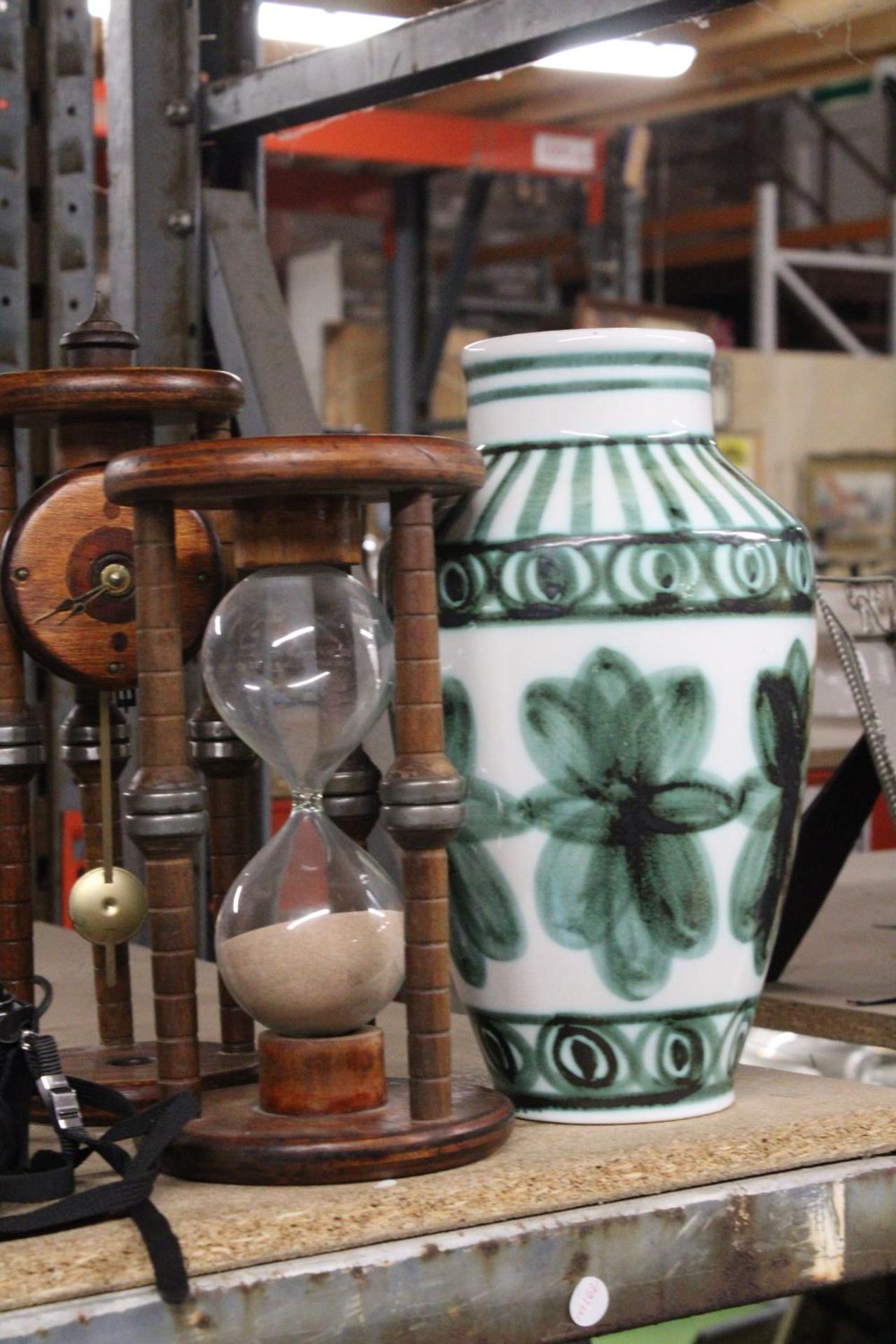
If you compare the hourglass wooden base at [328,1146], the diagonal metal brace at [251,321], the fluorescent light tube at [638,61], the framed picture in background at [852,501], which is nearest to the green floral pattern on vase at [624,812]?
the hourglass wooden base at [328,1146]

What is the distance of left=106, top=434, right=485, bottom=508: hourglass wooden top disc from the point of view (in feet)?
2.63

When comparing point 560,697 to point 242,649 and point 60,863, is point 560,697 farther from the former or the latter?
point 60,863

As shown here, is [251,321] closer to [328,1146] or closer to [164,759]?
[164,759]

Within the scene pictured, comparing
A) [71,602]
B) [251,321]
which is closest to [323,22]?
[251,321]

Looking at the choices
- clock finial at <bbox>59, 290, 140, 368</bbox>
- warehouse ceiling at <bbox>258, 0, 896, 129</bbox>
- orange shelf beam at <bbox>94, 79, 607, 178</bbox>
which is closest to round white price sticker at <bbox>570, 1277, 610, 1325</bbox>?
clock finial at <bbox>59, 290, 140, 368</bbox>

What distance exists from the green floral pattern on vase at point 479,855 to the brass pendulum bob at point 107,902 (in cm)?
17

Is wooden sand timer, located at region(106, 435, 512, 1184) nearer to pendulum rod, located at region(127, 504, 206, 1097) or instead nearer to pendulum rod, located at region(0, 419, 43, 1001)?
pendulum rod, located at region(127, 504, 206, 1097)

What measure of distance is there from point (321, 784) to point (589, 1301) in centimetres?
27

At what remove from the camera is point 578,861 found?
89 centimetres

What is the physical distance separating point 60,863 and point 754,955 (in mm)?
1012

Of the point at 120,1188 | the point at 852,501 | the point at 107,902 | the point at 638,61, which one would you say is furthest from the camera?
the point at 852,501

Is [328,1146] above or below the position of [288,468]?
below

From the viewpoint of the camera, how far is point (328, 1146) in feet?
2.67

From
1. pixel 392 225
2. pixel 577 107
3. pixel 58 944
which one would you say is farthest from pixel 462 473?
pixel 392 225
